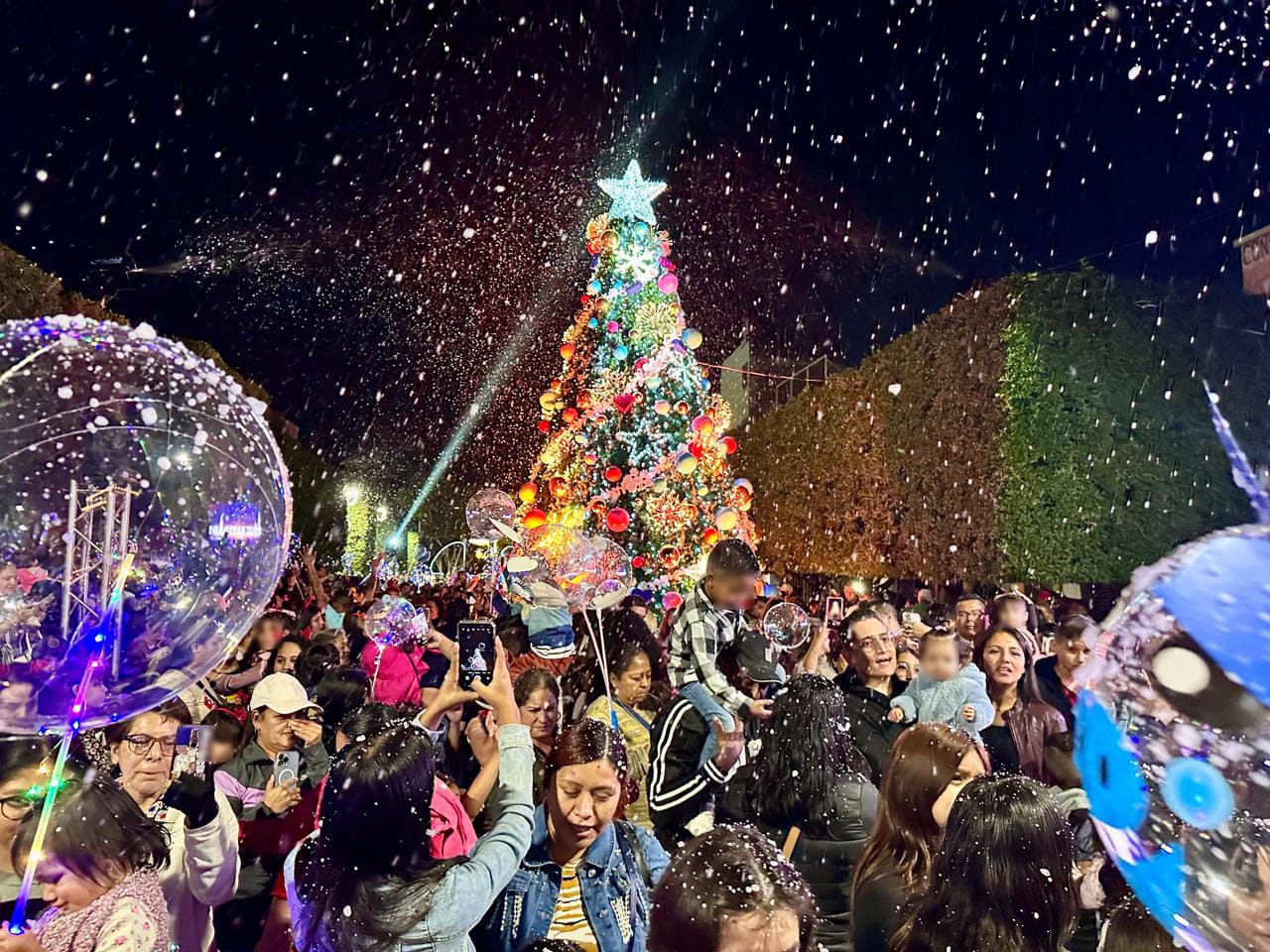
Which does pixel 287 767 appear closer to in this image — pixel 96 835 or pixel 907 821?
pixel 96 835

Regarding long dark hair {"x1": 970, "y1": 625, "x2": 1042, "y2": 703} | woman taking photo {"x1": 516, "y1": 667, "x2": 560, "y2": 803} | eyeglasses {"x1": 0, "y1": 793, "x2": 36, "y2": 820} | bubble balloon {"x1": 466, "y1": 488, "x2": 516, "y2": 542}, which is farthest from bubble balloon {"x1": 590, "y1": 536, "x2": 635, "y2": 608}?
eyeglasses {"x1": 0, "y1": 793, "x2": 36, "y2": 820}

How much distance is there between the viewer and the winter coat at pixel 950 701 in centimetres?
462

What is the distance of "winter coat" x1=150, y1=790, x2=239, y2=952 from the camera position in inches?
114

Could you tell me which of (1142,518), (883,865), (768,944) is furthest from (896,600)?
(768,944)

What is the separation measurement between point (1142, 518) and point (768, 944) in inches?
474

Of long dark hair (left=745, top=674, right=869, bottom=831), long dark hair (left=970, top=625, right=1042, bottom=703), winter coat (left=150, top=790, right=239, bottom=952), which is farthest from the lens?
long dark hair (left=970, top=625, right=1042, bottom=703)

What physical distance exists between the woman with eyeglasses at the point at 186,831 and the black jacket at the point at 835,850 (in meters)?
1.79

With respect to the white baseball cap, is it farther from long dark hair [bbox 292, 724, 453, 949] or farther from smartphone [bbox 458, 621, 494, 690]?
long dark hair [bbox 292, 724, 453, 949]

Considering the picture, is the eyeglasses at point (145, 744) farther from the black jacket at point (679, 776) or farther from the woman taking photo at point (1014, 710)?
the woman taking photo at point (1014, 710)

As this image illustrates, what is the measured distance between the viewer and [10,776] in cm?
287

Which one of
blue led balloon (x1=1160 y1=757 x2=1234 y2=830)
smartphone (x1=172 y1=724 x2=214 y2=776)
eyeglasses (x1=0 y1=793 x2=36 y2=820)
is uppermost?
blue led balloon (x1=1160 y1=757 x2=1234 y2=830)

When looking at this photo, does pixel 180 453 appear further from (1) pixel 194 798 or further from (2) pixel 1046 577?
(2) pixel 1046 577

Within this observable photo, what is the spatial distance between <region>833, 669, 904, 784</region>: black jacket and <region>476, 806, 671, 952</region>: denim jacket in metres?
1.90

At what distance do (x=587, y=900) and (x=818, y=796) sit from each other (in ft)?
3.38
